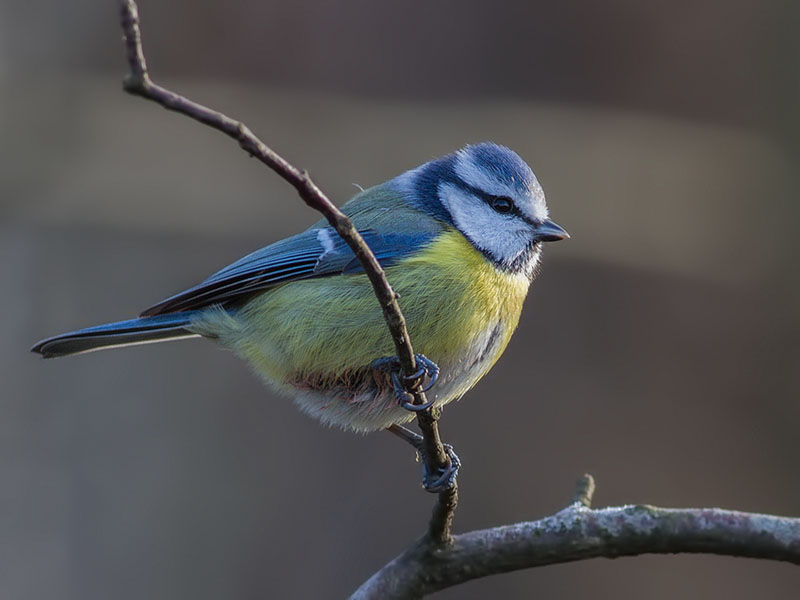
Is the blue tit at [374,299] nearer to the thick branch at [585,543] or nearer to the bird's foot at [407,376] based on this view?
the bird's foot at [407,376]

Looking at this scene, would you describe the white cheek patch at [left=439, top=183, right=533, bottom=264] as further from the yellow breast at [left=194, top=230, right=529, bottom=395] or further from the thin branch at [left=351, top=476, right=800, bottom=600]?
the thin branch at [left=351, top=476, right=800, bottom=600]

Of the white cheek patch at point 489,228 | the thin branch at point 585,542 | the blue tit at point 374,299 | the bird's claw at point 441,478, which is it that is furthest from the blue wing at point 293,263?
the thin branch at point 585,542

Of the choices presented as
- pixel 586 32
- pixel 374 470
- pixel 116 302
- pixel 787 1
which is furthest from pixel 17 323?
pixel 787 1

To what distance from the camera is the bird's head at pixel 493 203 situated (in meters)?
2.74

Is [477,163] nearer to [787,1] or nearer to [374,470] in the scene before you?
→ [374,470]

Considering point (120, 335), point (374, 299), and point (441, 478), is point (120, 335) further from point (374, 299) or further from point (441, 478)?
point (441, 478)

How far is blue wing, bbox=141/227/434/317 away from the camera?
8.72ft

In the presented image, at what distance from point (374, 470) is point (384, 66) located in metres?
2.59

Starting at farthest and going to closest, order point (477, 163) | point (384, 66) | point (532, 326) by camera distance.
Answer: point (384, 66) < point (532, 326) < point (477, 163)

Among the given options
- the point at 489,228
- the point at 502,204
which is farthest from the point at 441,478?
the point at 502,204

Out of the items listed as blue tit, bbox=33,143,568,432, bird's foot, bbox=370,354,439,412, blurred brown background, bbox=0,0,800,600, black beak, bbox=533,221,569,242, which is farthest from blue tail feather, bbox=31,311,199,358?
blurred brown background, bbox=0,0,800,600

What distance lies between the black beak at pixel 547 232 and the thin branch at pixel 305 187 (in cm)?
90

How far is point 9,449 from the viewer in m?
4.89

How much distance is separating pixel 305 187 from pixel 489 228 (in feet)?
4.61
